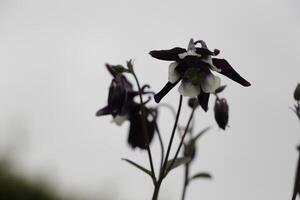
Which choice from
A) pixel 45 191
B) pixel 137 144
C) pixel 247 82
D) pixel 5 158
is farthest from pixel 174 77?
pixel 5 158

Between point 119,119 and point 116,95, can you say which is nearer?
point 116,95

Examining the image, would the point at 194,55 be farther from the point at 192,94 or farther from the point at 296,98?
the point at 296,98

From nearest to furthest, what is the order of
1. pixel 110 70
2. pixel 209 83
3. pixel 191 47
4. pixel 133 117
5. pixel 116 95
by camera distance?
pixel 191 47 < pixel 209 83 < pixel 116 95 < pixel 110 70 < pixel 133 117

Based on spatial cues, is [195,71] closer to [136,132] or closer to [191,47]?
[191,47]

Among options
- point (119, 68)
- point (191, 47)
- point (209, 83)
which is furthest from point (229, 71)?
point (119, 68)

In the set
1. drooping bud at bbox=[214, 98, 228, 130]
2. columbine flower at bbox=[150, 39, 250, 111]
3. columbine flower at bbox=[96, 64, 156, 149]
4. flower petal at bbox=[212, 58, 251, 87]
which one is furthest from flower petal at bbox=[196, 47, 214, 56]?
columbine flower at bbox=[96, 64, 156, 149]

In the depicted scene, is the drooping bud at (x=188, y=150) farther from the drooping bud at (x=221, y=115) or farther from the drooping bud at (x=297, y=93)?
the drooping bud at (x=297, y=93)

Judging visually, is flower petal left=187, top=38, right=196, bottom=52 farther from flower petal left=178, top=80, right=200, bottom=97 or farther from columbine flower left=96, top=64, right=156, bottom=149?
columbine flower left=96, top=64, right=156, bottom=149

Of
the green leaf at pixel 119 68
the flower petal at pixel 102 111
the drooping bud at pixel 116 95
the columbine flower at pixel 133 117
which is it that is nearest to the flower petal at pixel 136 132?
the columbine flower at pixel 133 117
